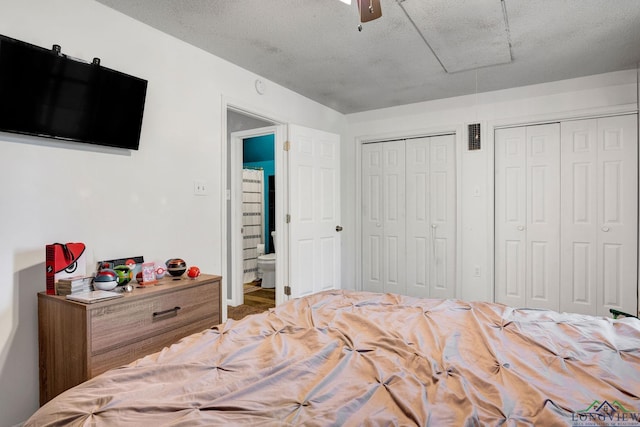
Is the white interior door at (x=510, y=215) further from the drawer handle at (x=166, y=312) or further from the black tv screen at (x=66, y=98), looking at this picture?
the black tv screen at (x=66, y=98)

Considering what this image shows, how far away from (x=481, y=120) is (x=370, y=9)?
9.70ft

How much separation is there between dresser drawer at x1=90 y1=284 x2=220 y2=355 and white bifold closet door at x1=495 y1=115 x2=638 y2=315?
311 centimetres

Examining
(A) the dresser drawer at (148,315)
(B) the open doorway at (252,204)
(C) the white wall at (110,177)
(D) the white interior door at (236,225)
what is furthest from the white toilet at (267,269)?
(A) the dresser drawer at (148,315)

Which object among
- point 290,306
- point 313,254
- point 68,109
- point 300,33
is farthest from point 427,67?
point 68,109

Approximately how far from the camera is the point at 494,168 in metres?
Result: 3.89

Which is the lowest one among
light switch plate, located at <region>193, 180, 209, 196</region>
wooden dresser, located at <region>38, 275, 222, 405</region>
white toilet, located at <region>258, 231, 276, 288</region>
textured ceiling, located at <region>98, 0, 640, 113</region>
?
white toilet, located at <region>258, 231, 276, 288</region>

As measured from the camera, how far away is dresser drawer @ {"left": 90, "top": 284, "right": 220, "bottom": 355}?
68.9 inches

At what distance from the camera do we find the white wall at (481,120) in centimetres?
337

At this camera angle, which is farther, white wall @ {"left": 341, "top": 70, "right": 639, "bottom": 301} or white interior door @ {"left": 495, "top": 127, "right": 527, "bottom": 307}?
white interior door @ {"left": 495, "top": 127, "right": 527, "bottom": 307}

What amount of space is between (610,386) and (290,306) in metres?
1.36

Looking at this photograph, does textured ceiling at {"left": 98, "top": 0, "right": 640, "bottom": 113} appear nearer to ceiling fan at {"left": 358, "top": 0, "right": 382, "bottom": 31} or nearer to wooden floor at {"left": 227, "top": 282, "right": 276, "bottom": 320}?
ceiling fan at {"left": 358, "top": 0, "right": 382, "bottom": 31}

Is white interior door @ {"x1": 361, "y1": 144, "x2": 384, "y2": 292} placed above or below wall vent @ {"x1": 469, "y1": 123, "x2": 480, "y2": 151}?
below

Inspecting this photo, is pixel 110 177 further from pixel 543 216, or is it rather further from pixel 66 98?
pixel 543 216

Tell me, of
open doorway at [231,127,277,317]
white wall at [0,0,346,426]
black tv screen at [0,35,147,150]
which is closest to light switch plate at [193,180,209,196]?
white wall at [0,0,346,426]
